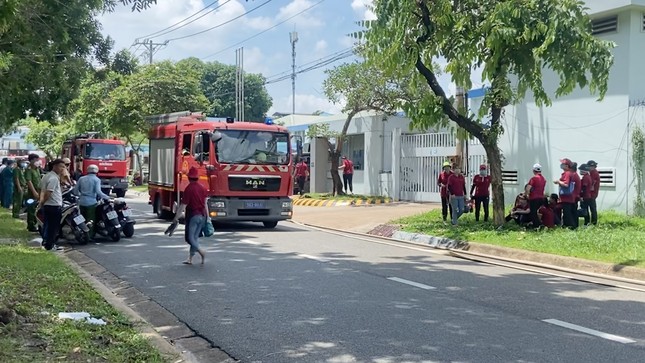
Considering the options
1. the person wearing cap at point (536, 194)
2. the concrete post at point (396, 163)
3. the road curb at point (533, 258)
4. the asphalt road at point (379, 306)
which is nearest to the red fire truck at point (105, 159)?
the concrete post at point (396, 163)

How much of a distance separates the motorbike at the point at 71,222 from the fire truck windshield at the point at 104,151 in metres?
16.4

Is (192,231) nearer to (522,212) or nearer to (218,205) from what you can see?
(218,205)

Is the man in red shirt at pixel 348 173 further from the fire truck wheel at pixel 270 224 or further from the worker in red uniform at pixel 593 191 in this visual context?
the worker in red uniform at pixel 593 191

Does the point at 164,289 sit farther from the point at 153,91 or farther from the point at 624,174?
the point at 153,91

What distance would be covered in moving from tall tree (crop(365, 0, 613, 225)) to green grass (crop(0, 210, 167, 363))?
8.68m

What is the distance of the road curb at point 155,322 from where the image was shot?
6.40 m

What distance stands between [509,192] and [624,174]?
13.3ft

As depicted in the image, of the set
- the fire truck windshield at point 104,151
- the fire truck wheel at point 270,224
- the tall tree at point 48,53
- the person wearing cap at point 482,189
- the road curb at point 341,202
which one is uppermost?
the tall tree at point 48,53

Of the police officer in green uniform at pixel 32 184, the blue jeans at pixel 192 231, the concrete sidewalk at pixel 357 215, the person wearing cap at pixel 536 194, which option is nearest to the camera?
the blue jeans at pixel 192 231

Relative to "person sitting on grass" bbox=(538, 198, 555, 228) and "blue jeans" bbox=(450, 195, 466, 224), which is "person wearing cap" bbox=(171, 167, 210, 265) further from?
"person sitting on grass" bbox=(538, 198, 555, 228)

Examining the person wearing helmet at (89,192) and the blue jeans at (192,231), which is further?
the person wearing helmet at (89,192)

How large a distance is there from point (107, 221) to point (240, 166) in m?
3.72

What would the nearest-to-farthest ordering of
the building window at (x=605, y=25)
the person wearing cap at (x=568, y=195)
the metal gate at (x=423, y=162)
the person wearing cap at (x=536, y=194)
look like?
the person wearing cap at (x=568, y=195) → the person wearing cap at (x=536, y=194) → the building window at (x=605, y=25) → the metal gate at (x=423, y=162)

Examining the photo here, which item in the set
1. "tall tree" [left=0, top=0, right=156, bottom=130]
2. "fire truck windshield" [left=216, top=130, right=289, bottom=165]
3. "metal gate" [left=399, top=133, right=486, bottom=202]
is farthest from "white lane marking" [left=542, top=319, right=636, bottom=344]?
"metal gate" [left=399, top=133, right=486, bottom=202]
